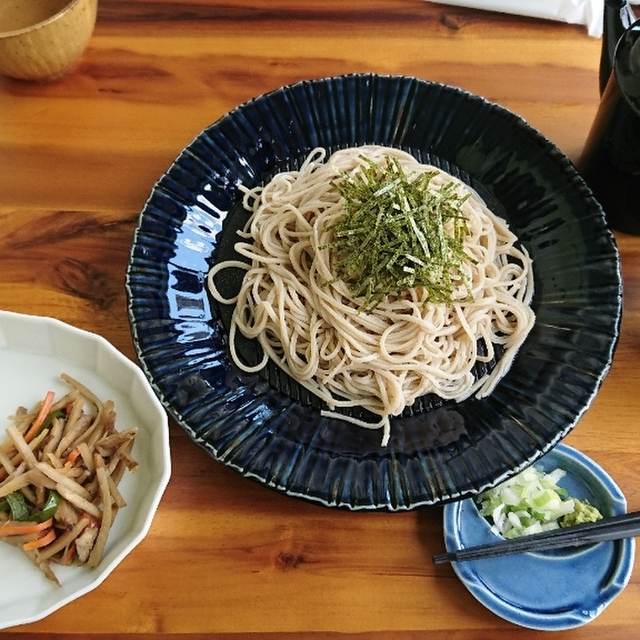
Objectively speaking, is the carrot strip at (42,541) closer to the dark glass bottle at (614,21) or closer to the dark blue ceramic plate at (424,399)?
the dark blue ceramic plate at (424,399)

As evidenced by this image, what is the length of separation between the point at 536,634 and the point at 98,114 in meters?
2.01

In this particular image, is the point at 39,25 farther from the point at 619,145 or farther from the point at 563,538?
the point at 563,538

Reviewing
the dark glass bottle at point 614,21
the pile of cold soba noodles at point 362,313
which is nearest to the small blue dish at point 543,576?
the pile of cold soba noodles at point 362,313

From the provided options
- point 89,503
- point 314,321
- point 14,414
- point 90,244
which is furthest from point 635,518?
point 90,244

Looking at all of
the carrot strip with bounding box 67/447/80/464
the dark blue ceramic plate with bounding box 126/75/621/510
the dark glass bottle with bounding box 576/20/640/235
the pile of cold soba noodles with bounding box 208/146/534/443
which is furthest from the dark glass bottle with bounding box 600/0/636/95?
the carrot strip with bounding box 67/447/80/464

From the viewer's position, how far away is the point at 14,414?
5.12ft

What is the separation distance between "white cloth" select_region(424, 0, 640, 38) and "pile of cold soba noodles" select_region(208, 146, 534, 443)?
0.90 metres

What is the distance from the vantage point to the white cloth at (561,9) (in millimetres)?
2398

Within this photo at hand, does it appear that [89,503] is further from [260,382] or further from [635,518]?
[635,518]

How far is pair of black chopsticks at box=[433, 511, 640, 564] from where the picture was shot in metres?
1.46

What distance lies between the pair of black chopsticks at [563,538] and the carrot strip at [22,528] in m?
0.90

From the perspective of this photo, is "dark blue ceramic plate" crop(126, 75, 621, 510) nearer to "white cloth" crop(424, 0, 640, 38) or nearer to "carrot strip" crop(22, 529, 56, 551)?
"carrot strip" crop(22, 529, 56, 551)

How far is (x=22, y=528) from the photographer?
139cm

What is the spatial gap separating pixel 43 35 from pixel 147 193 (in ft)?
1.83
